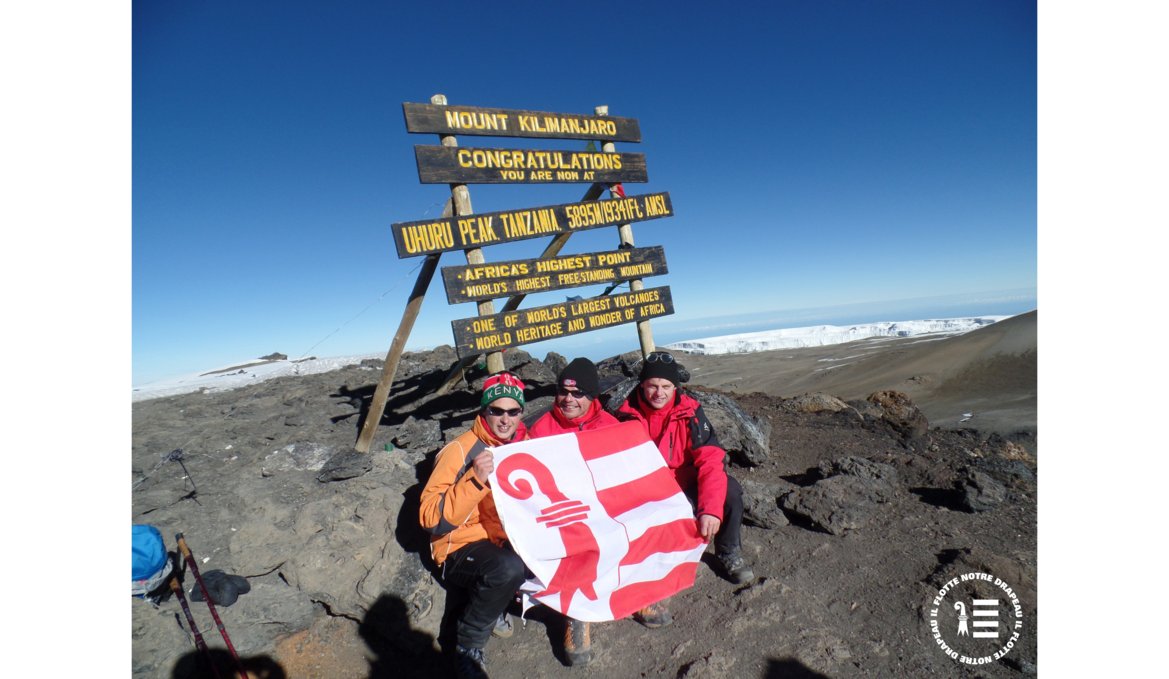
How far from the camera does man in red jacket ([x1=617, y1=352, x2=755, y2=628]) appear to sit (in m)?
3.37

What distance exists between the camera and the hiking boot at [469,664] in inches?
113

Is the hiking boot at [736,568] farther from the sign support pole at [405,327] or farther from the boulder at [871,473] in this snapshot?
the sign support pole at [405,327]

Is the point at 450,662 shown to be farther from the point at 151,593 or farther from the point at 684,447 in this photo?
the point at 684,447

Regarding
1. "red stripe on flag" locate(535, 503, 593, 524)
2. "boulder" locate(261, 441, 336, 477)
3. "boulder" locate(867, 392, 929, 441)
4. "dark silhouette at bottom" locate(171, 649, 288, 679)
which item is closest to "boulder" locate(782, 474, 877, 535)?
"red stripe on flag" locate(535, 503, 593, 524)

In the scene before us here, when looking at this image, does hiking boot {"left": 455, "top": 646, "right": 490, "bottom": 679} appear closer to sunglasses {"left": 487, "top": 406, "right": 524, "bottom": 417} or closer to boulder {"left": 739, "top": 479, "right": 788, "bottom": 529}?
sunglasses {"left": 487, "top": 406, "right": 524, "bottom": 417}

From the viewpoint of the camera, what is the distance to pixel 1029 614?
2775 mm

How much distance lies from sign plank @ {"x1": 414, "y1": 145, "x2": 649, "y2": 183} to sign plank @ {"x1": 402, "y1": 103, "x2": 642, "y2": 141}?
20 cm

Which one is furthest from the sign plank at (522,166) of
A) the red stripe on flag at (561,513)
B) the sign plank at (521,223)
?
the red stripe on flag at (561,513)

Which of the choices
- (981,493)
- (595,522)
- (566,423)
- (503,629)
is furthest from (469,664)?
(981,493)

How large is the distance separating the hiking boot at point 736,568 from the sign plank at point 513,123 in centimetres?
500

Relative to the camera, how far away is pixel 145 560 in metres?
2.92

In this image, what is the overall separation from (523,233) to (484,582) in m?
3.83

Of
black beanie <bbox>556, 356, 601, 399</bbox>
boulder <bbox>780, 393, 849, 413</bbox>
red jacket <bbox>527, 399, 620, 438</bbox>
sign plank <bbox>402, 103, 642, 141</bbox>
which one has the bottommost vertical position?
boulder <bbox>780, 393, 849, 413</bbox>

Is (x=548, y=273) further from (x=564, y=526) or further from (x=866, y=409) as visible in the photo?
(x=866, y=409)
